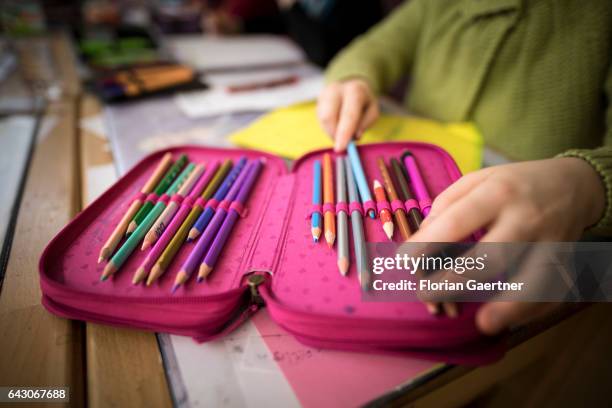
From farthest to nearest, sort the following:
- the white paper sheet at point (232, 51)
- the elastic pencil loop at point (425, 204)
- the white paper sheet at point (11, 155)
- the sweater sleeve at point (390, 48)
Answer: the white paper sheet at point (232, 51) < the sweater sleeve at point (390, 48) < the white paper sheet at point (11, 155) < the elastic pencil loop at point (425, 204)

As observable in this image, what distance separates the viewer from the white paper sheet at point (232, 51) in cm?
103

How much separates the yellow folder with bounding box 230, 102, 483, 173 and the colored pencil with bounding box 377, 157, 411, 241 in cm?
17

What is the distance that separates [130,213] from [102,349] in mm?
145

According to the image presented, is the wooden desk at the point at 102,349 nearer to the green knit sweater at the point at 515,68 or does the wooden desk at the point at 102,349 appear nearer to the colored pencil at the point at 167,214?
the colored pencil at the point at 167,214

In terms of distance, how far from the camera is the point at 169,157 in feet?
1.64

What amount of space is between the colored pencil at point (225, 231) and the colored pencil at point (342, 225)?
118mm

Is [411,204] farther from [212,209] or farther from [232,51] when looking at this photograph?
[232,51]

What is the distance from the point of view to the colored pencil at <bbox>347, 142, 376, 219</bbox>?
40 centimetres

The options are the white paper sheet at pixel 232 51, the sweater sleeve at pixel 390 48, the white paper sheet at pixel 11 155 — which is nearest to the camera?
the white paper sheet at pixel 11 155

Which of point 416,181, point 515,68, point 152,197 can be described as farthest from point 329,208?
point 515,68

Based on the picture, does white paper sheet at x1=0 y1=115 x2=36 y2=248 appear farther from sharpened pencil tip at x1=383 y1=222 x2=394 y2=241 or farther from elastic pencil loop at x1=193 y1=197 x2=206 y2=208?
sharpened pencil tip at x1=383 y1=222 x2=394 y2=241

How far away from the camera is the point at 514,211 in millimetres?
288

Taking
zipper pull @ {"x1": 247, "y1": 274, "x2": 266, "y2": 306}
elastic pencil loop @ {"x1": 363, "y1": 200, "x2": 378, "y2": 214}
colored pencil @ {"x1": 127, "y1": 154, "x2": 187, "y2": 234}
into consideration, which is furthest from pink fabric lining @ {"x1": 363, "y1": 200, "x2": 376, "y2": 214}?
colored pencil @ {"x1": 127, "y1": 154, "x2": 187, "y2": 234}

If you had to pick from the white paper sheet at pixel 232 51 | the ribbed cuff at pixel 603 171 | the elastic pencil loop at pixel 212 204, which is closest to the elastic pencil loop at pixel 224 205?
the elastic pencil loop at pixel 212 204
